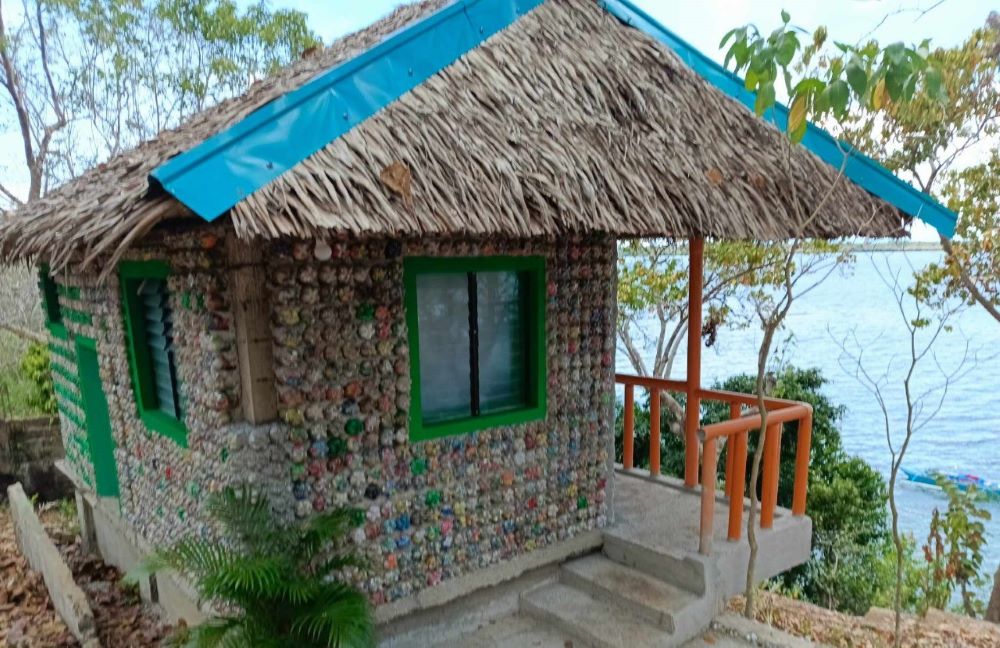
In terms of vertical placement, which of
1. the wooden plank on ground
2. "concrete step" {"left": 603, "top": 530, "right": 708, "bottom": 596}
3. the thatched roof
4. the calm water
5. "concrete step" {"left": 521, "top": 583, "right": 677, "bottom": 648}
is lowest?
the calm water

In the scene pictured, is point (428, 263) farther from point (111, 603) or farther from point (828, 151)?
point (111, 603)

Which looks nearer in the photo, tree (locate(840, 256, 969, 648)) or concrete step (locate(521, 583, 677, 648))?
concrete step (locate(521, 583, 677, 648))

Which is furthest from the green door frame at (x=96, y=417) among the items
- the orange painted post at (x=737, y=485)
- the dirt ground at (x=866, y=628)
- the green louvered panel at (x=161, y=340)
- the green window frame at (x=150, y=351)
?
the dirt ground at (x=866, y=628)

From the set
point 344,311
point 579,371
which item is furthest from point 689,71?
point 344,311

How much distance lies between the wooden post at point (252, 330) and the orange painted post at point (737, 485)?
2876mm

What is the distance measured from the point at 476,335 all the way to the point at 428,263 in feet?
1.86

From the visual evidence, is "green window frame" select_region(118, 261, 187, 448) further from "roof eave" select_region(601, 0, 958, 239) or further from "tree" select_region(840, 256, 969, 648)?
"tree" select_region(840, 256, 969, 648)

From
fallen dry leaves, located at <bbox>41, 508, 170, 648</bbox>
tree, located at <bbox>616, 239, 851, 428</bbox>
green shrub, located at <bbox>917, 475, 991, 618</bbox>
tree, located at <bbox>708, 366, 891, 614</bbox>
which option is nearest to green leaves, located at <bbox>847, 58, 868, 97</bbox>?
fallen dry leaves, located at <bbox>41, 508, 170, 648</bbox>

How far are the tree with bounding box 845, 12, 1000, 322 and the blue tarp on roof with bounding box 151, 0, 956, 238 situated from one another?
15.2 feet

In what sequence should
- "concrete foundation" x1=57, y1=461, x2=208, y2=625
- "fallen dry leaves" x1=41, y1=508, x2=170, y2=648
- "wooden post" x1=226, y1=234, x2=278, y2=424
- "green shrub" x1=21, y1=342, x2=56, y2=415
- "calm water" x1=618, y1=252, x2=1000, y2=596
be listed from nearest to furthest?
"wooden post" x1=226, y1=234, x2=278, y2=424 → "concrete foundation" x1=57, y1=461, x2=208, y2=625 → "fallen dry leaves" x1=41, y1=508, x2=170, y2=648 → "green shrub" x1=21, y1=342, x2=56, y2=415 → "calm water" x1=618, y1=252, x2=1000, y2=596

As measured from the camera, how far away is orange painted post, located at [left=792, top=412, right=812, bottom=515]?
179 inches

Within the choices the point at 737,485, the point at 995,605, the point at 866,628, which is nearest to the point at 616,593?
the point at 737,485

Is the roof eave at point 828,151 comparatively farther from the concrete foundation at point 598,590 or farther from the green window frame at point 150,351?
the green window frame at point 150,351

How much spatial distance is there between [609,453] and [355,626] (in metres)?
2.21
